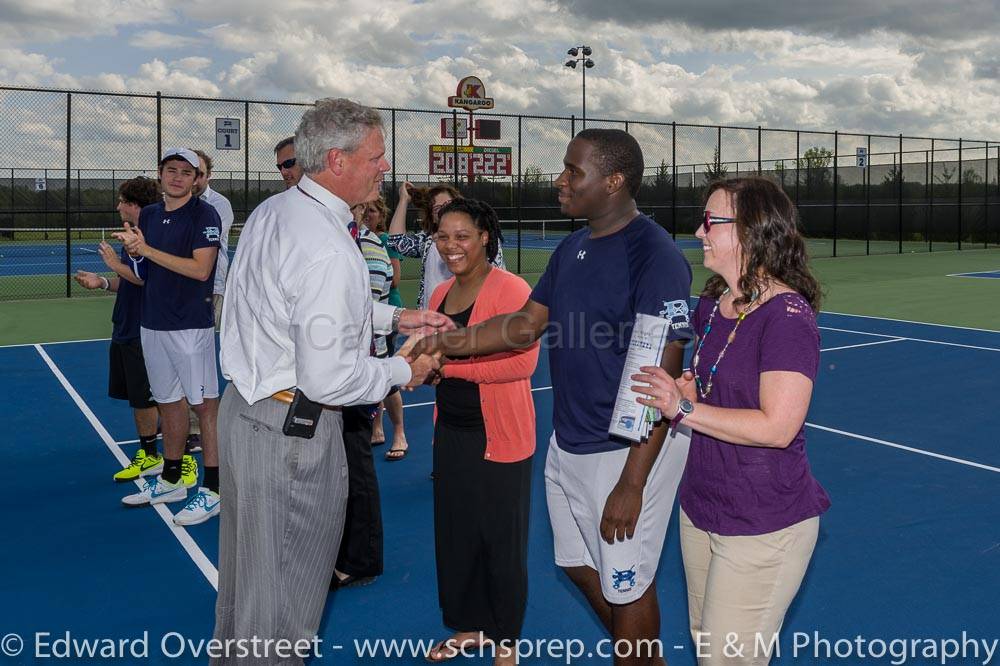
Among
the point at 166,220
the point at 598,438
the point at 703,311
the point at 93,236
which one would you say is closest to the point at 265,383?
the point at 598,438

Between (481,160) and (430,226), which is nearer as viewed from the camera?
(430,226)

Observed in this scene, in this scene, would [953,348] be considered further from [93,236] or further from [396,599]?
[93,236]

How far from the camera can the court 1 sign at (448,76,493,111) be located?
28.5m

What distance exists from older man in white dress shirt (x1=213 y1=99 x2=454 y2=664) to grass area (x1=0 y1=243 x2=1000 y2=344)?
7.87m

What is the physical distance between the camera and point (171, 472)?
587 centimetres

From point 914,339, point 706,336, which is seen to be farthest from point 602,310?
point 914,339

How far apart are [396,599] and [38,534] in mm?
2270

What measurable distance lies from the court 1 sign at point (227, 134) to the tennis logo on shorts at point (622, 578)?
53.6ft

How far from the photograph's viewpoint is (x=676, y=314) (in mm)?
2898

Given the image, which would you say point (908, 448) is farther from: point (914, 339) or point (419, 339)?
point (914, 339)

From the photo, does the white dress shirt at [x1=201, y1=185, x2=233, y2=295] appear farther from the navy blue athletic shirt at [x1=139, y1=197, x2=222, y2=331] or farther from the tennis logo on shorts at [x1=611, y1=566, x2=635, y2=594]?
the tennis logo on shorts at [x1=611, y1=566, x2=635, y2=594]

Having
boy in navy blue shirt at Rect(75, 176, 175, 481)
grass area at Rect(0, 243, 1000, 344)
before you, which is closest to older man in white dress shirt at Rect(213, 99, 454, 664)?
boy in navy blue shirt at Rect(75, 176, 175, 481)

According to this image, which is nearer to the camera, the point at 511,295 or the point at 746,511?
the point at 746,511

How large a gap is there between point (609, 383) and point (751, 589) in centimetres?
83
